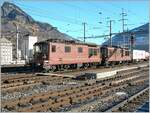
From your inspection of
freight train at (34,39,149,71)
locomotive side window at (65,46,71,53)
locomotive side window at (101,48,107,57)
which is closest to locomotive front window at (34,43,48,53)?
freight train at (34,39,149,71)

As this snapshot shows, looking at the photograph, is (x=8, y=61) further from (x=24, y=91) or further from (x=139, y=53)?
(x=24, y=91)

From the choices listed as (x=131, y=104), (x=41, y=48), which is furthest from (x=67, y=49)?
(x=131, y=104)

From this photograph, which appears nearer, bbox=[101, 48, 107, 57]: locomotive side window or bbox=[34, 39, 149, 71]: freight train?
bbox=[34, 39, 149, 71]: freight train

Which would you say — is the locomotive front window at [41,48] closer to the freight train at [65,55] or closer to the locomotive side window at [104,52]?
the freight train at [65,55]

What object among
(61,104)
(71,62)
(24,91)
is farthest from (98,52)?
(61,104)

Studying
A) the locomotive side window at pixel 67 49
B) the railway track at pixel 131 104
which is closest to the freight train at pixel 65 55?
the locomotive side window at pixel 67 49

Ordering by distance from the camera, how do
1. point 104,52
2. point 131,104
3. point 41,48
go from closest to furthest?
point 131,104 → point 41,48 → point 104,52

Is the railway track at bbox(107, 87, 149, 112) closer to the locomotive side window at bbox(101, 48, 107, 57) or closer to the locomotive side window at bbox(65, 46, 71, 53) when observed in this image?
the locomotive side window at bbox(65, 46, 71, 53)

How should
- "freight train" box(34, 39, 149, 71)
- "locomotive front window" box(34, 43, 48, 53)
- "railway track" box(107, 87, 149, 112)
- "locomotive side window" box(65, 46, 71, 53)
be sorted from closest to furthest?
"railway track" box(107, 87, 149, 112)
"freight train" box(34, 39, 149, 71)
"locomotive front window" box(34, 43, 48, 53)
"locomotive side window" box(65, 46, 71, 53)

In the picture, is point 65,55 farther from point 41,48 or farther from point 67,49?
point 41,48

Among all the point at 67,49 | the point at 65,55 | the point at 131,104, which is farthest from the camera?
the point at 67,49

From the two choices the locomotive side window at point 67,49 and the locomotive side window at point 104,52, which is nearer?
the locomotive side window at point 67,49

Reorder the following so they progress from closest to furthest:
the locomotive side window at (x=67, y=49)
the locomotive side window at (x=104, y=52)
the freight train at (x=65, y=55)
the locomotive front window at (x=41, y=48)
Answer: the freight train at (x=65, y=55) → the locomotive front window at (x=41, y=48) → the locomotive side window at (x=67, y=49) → the locomotive side window at (x=104, y=52)

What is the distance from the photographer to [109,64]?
1908 inches
